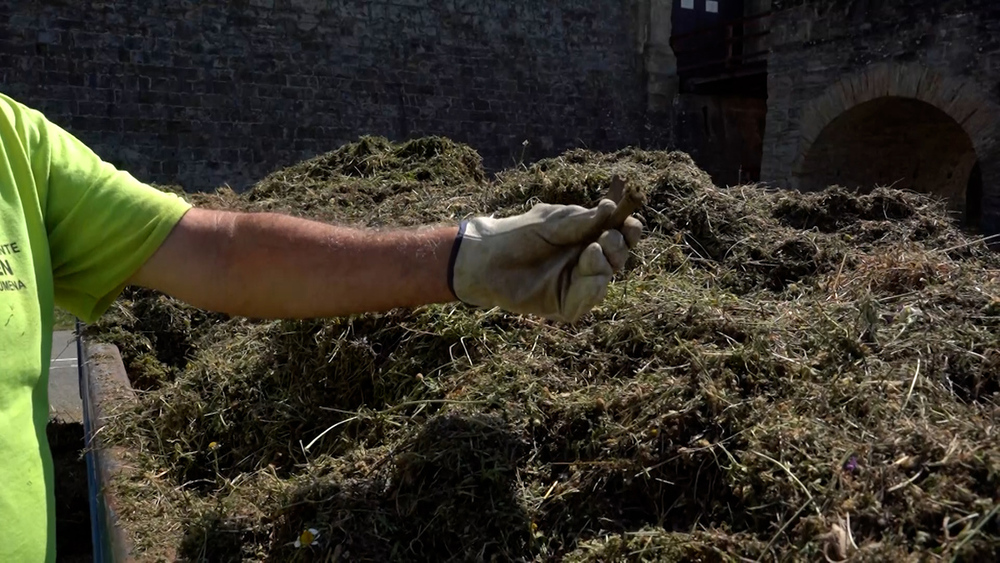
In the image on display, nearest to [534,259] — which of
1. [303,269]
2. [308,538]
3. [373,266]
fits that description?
[373,266]

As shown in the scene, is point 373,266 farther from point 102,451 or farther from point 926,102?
point 926,102

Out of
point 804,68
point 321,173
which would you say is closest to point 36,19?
point 321,173

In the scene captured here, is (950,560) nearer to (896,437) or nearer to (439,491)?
(896,437)

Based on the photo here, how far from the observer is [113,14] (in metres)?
12.2

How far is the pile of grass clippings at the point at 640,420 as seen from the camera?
1.41 metres

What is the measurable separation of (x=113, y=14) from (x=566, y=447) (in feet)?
41.2

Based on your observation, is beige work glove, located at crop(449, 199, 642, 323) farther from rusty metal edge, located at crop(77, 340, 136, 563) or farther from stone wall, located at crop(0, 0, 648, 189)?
stone wall, located at crop(0, 0, 648, 189)

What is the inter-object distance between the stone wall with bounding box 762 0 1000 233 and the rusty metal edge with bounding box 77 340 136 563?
975cm

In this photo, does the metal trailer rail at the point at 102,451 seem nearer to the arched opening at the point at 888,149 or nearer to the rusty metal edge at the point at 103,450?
the rusty metal edge at the point at 103,450

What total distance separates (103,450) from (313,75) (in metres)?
12.0

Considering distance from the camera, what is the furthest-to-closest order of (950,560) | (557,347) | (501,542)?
(557,347) < (501,542) < (950,560)

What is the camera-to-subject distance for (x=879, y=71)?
1118cm

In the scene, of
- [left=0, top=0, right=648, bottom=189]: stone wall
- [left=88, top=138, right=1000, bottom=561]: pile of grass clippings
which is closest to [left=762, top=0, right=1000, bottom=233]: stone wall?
[left=0, top=0, right=648, bottom=189]: stone wall

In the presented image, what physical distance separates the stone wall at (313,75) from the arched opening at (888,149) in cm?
491
